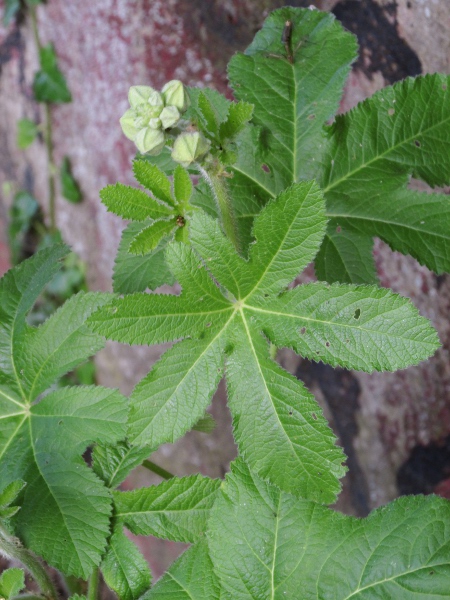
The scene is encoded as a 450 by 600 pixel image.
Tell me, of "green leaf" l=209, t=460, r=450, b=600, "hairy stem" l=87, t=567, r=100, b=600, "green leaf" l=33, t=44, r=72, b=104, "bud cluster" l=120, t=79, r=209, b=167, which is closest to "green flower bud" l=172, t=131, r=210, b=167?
"bud cluster" l=120, t=79, r=209, b=167

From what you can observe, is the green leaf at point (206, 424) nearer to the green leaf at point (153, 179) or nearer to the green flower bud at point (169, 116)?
the green leaf at point (153, 179)

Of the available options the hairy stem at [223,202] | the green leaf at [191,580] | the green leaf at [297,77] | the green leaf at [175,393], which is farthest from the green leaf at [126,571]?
the green leaf at [297,77]

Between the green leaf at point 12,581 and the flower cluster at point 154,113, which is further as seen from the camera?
the green leaf at point 12,581

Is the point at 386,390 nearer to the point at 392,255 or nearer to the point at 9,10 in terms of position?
the point at 392,255

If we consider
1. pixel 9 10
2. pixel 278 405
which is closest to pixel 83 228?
pixel 9 10

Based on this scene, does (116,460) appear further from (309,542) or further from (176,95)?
(176,95)
